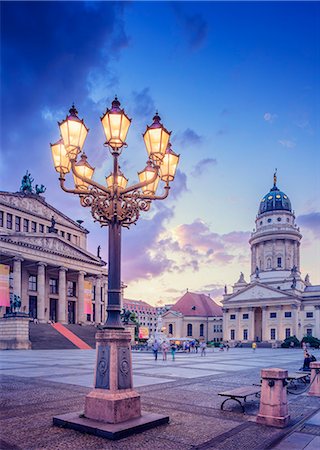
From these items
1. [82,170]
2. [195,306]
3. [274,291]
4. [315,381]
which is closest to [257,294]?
[274,291]

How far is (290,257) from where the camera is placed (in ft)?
359

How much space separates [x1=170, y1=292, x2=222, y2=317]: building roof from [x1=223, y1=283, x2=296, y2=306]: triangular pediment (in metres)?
14.2

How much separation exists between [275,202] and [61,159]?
109 m

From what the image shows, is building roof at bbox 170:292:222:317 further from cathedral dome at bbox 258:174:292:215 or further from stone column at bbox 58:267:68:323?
stone column at bbox 58:267:68:323

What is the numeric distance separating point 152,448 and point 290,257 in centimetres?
10705

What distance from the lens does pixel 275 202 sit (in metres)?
115

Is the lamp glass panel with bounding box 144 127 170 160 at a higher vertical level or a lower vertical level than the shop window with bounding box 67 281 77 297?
higher

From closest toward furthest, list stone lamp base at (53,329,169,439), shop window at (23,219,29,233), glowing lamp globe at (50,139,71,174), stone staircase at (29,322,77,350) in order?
stone lamp base at (53,329,169,439) → glowing lamp globe at (50,139,71,174) → stone staircase at (29,322,77,350) → shop window at (23,219,29,233)

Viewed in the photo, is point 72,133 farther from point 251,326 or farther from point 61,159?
point 251,326

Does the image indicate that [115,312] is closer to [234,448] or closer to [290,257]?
[234,448]

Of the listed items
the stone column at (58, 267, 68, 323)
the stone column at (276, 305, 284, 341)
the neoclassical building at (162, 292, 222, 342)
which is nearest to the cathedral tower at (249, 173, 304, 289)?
the stone column at (276, 305, 284, 341)

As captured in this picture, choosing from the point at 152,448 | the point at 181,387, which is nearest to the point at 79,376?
the point at 181,387

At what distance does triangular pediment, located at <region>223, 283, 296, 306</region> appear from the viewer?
329 feet

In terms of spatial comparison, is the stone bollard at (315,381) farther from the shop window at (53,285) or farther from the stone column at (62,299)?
the shop window at (53,285)
